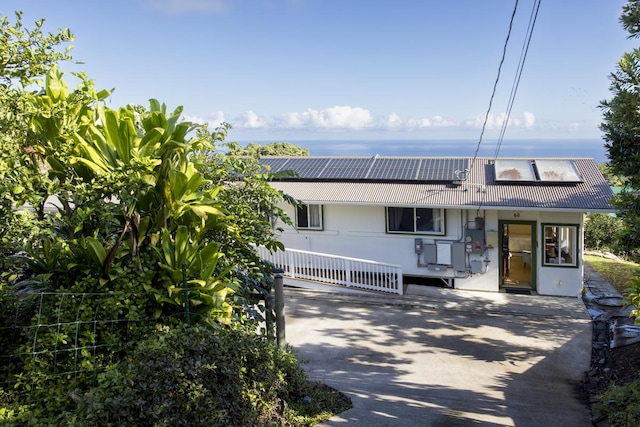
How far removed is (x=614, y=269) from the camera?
52.0 feet

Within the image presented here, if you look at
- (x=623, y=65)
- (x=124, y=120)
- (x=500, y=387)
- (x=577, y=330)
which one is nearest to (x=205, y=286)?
(x=124, y=120)

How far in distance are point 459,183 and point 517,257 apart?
379cm

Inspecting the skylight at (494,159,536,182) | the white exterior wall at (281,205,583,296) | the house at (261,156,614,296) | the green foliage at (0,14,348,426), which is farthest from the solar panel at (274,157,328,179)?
the green foliage at (0,14,348,426)

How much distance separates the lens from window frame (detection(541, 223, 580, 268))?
1294 cm

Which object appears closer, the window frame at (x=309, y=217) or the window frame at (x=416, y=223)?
the window frame at (x=416, y=223)

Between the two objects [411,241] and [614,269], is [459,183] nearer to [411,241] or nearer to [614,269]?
[411,241]

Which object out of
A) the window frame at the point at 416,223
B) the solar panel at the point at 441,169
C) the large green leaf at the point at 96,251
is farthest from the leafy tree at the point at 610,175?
the large green leaf at the point at 96,251

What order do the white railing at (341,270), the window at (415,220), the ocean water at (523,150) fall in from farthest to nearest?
the ocean water at (523,150) → the window at (415,220) → the white railing at (341,270)

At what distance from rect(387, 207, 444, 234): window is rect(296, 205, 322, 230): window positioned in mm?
2160

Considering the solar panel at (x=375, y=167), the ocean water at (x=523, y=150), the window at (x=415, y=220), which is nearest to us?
the window at (x=415, y=220)

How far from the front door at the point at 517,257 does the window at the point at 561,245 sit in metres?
0.35

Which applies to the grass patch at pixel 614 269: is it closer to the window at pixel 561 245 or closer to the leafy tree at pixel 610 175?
the window at pixel 561 245

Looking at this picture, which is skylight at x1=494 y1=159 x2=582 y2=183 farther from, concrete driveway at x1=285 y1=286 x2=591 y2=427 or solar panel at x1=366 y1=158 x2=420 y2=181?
concrete driveway at x1=285 y1=286 x2=591 y2=427

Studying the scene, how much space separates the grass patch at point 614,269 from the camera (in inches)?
559
